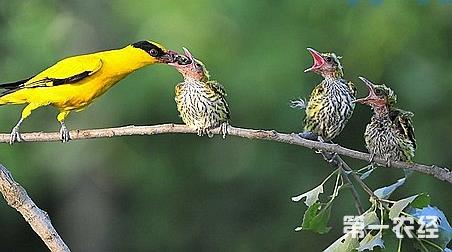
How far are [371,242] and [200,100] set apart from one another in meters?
0.28

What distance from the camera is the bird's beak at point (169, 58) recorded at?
1189mm

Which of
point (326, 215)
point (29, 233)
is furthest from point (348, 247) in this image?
point (29, 233)

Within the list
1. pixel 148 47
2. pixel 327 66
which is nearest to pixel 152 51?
pixel 148 47

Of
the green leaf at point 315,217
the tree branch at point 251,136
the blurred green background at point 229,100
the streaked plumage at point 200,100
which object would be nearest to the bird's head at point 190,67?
the streaked plumage at point 200,100

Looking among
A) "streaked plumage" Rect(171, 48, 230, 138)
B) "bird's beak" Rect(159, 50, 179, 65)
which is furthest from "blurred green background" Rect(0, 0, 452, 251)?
"bird's beak" Rect(159, 50, 179, 65)

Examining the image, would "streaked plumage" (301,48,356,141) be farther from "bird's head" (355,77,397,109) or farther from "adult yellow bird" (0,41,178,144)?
"adult yellow bird" (0,41,178,144)

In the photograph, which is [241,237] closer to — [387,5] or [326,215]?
[387,5]

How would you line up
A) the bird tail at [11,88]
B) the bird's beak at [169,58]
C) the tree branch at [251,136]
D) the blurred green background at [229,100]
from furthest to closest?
the blurred green background at [229,100] < the bird tail at [11,88] < the bird's beak at [169,58] < the tree branch at [251,136]

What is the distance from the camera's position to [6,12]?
2.86 metres

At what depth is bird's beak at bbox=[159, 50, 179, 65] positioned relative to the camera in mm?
1189

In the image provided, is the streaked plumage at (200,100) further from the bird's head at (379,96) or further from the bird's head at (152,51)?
the bird's head at (379,96)

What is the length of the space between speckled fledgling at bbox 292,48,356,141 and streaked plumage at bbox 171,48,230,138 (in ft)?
0.35

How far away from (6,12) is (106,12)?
0.95 feet

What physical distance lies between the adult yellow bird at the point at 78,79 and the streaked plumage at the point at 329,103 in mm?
178
